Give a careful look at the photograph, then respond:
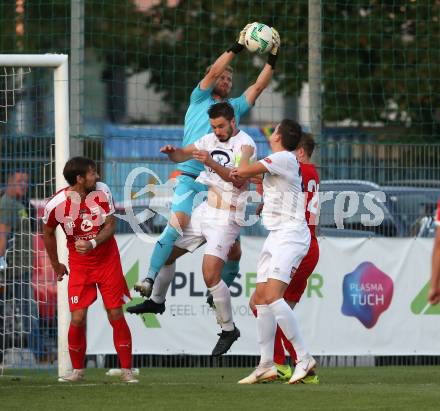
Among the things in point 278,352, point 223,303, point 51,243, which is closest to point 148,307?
point 223,303

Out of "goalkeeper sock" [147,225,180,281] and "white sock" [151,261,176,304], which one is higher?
"goalkeeper sock" [147,225,180,281]

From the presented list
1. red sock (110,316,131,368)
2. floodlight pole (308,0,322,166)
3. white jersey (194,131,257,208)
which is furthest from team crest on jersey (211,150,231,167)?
floodlight pole (308,0,322,166)

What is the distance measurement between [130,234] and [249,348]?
6.37ft

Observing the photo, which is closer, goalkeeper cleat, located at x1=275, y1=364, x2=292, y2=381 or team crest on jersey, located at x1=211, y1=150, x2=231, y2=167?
team crest on jersey, located at x1=211, y1=150, x2=231, y2=167

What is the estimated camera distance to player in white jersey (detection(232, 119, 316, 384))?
1208 centimetres

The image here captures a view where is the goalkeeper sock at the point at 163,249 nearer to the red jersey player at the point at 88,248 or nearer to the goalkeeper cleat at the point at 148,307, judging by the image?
the goalkeeper cleat at the point at 148,307

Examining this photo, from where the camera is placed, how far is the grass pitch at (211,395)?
402 inches

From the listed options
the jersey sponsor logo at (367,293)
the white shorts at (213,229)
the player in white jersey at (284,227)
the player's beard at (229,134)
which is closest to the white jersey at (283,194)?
the player in white jersey at (284,227)

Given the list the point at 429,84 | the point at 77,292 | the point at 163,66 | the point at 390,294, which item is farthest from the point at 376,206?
the point at 163,66

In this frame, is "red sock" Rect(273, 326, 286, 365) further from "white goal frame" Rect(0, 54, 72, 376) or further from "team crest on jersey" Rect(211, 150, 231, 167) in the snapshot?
"white goal frame" Rect(0, 54, 72, 376)

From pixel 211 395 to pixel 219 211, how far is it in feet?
7.79

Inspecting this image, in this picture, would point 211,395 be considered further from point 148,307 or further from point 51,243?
point 51,243

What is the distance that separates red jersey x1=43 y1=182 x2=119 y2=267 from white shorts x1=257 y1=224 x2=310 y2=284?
1553 mm

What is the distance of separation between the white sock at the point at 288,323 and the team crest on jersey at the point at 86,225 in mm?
1853
